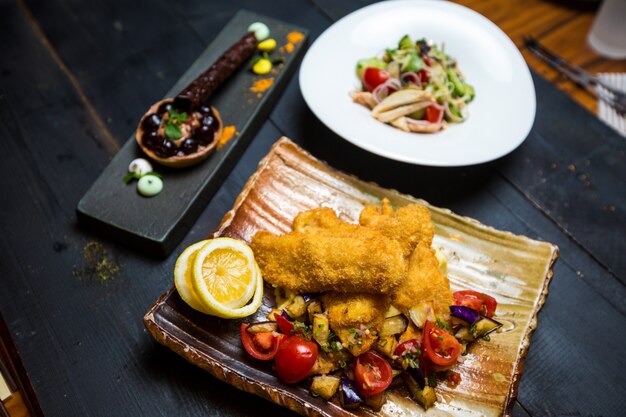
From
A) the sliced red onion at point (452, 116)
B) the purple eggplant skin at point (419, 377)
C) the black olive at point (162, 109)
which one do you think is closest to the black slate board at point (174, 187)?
the black olive at point (162, 109)

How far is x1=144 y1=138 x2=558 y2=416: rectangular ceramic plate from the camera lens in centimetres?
309

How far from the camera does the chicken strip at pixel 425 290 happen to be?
3.27m

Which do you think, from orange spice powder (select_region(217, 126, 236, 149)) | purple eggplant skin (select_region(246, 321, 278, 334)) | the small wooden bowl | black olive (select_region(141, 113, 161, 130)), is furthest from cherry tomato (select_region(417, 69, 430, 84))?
purple eggplant skin (select_region(246, 321, 278, 334))

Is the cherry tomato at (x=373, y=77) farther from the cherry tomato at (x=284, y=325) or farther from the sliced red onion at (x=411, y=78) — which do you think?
the cherry tomato at (x=284, y=325)

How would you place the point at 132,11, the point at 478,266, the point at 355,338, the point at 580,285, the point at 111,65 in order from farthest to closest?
1. the point at 132,11
2. the point at 111,65
3. the point at 580,285
4. the point at 478,266
5. the point at 355,338

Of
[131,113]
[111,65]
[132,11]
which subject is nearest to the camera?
[131,113]

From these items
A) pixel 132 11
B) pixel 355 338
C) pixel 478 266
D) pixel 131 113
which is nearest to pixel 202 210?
pixel 131 113

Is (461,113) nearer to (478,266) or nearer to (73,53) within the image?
(478,266)

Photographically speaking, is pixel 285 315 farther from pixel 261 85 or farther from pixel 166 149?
pixel 261 85

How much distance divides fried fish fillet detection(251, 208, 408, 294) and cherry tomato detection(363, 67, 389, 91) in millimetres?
1324

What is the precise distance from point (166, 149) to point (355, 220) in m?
1.37

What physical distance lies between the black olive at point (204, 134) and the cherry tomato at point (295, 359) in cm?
167

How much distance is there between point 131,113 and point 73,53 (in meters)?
0.93

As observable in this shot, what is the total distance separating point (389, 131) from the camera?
408 cm
